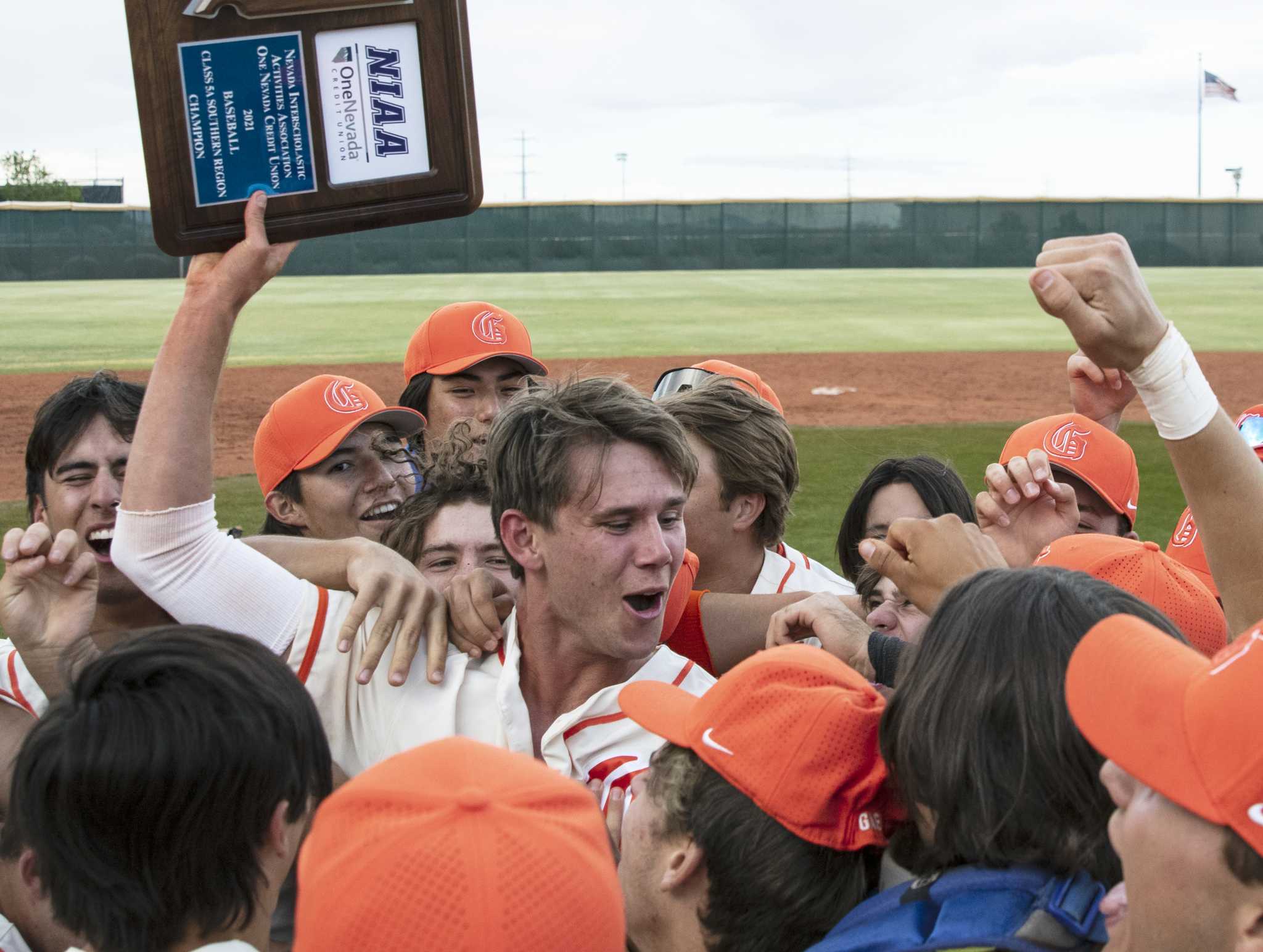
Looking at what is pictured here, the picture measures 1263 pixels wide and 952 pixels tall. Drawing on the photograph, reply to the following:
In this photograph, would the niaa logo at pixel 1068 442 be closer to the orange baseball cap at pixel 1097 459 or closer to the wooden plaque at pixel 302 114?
the orange baseball cap at pixel 1097 459

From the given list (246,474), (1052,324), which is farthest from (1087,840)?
(1052,324)

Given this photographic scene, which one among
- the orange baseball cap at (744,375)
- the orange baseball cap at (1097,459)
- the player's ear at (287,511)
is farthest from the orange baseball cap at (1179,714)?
the player's ear at (287,511)

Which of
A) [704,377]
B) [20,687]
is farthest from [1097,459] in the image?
[20,687]

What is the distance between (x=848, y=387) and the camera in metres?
17.5

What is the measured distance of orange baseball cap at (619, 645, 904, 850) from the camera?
1.62 metres

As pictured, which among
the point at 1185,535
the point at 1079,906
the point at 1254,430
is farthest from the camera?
the point at 1185,535

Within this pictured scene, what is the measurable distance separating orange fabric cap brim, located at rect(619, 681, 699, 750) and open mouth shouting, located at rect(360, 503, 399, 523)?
190cm

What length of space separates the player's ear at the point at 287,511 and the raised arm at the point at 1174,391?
2.49 metres

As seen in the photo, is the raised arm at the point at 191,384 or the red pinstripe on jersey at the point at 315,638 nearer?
the raised arm at the point at 191,384

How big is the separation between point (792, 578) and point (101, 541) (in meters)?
1.83

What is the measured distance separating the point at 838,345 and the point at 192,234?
21.8 metres

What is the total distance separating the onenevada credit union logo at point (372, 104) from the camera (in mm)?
2021

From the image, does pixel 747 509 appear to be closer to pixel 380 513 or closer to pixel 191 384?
pixel 380 513

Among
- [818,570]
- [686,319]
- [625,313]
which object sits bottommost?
[686,319]
